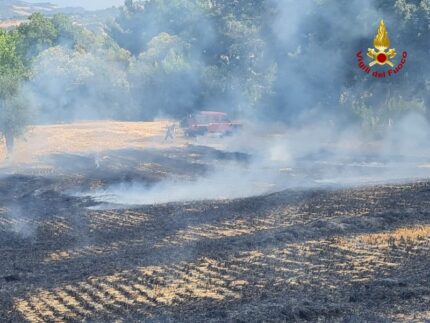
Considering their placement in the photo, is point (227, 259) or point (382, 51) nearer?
point (227, 259)

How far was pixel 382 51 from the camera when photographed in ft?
109

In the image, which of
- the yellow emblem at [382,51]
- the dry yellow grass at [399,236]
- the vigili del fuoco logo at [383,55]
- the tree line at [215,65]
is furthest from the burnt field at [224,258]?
the tree line at [215,65]

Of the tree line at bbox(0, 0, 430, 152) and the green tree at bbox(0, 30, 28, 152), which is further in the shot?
the tree line at bbox(0, 0, 430, 152)

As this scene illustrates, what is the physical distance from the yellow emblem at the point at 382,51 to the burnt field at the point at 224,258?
1140cm

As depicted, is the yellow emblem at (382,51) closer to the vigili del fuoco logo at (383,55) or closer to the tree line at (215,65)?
the vigili del fuoco logo at (383,55)

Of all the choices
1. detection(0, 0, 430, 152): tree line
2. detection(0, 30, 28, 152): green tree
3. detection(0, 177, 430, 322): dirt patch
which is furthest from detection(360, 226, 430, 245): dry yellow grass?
detection(0, 30, 28, 152): green tree

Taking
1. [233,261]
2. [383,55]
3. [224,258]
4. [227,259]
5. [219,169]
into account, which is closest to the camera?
[233,261]

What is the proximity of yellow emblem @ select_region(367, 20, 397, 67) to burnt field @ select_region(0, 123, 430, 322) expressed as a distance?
11.4m

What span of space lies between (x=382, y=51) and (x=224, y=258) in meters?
20.5

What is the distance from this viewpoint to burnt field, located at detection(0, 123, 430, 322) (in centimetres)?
1207

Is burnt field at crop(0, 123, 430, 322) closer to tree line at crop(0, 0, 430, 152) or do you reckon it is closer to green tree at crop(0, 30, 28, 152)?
green tree at crop(0, 30, 28, 152)

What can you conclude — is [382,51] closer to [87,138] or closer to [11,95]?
[11,95]

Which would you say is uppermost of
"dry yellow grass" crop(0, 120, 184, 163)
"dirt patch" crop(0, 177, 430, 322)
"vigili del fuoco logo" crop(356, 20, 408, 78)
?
"vigili del fuoco logo" crop(356, 20, 408, 78)

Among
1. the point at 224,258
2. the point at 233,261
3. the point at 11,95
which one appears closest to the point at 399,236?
the point at 233,261
